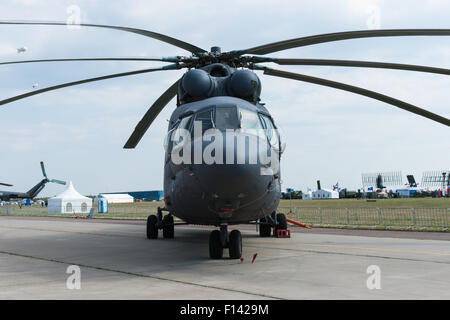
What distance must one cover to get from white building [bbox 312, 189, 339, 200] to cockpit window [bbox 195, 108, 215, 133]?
8228 cm

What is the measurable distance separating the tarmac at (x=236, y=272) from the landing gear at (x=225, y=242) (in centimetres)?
18

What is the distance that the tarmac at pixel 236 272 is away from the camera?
5.76 m

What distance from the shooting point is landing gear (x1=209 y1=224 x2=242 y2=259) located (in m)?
8.83

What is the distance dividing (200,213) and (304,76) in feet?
14.1

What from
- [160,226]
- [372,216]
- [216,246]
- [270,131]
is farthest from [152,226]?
[372,216]

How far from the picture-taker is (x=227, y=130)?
25.8 feet

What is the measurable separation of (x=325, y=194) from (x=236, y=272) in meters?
83.7

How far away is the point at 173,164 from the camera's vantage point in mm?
8812

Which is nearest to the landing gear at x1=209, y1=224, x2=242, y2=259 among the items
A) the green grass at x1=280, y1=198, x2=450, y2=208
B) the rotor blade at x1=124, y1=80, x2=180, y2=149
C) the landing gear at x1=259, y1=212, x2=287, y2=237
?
the rotor blade at x1=124, y1=80, x2=180, y2=149

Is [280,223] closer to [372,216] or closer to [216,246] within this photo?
[216,246]

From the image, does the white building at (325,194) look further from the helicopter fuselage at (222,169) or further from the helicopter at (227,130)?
the helicopter fuselage at (222,169)

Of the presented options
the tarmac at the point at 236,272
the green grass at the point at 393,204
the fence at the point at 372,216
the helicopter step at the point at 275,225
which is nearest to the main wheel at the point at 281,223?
the helicopter step at the point at 275,225
